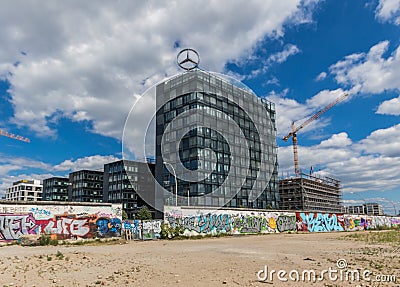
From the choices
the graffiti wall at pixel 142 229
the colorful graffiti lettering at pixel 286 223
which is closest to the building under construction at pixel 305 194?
the colorful graffiti lettering at pixel 286 223

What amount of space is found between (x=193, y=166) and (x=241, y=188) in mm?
19038

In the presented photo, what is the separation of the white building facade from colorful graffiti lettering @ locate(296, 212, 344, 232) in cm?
15050

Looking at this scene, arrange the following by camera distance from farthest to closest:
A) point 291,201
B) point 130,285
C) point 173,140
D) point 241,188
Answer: point 291,201 → point 241,188 → point 173,140 → point 130,285

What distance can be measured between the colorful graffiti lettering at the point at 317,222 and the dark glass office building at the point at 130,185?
68713 mm

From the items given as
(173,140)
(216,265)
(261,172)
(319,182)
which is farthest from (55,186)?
(216,265)

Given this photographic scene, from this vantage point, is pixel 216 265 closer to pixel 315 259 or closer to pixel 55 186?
pixel 315 259

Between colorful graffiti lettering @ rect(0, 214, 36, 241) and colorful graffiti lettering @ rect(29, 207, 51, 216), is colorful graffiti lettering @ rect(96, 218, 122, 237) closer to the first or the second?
colorful graffiti lettering @ rect(29, 207, 51, 216)

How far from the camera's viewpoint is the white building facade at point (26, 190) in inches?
6634

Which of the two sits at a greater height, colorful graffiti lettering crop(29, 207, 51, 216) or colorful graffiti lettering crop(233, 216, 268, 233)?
colorful graffiti lettering crop(29, 207, 51, 216)

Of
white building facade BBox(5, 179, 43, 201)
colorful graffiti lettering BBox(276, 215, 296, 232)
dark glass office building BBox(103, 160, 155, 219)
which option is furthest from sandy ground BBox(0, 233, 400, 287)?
white building facade BBox(5, 179, 43, 201)

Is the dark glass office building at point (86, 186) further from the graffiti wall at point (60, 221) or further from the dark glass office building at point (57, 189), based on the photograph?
the graffiti wall at point (60, 221)

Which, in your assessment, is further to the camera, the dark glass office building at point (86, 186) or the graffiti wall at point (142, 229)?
the dark glass office building at point (86, 186)

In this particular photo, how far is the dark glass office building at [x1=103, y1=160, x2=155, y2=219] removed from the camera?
117581mm

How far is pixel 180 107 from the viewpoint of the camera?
8956 centimetres
